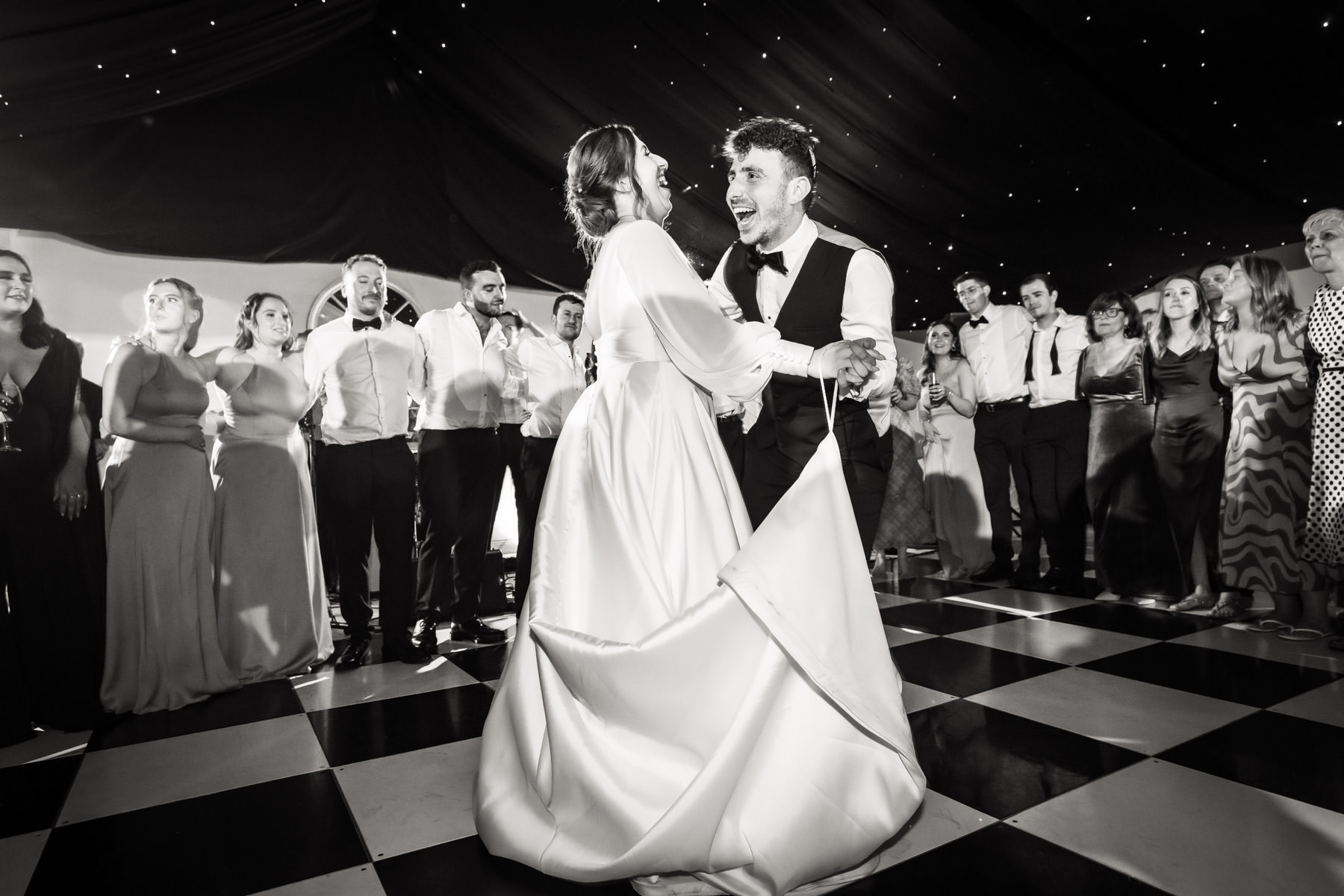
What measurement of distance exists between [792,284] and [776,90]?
2.30m

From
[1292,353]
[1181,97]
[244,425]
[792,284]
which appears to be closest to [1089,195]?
[1181,97]

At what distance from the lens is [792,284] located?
152 centimetres

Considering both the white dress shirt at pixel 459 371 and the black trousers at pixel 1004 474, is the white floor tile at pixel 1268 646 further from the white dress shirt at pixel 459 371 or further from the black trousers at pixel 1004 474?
the white dress shirt at pixel 459 371

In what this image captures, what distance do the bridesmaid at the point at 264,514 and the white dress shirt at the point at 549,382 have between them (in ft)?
3.86

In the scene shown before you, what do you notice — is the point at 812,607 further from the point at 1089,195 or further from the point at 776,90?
the point at 1089,195

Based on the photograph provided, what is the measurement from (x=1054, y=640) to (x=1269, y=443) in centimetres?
109

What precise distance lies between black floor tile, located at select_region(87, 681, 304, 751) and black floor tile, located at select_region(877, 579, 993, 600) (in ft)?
8.43

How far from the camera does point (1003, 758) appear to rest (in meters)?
1.47

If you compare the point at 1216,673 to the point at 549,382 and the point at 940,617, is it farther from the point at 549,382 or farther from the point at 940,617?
the point at 549,382

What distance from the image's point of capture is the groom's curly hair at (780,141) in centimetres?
149

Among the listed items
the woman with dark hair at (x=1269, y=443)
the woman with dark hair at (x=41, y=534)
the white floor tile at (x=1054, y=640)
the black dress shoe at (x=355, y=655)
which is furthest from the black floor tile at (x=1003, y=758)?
the woman with dark hair at (x=41, y=534)

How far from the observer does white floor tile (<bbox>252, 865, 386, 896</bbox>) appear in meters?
1.05

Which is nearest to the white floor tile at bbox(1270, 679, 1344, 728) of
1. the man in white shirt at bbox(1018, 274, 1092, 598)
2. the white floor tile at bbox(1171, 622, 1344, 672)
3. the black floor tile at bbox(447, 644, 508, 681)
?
the white floor tile at bbox(1171, 622, 1344, 672)

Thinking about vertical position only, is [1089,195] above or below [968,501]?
above
